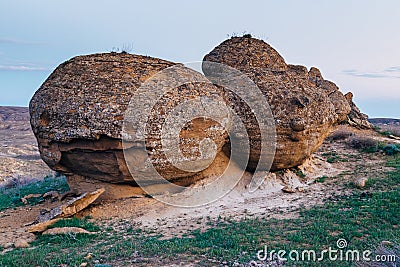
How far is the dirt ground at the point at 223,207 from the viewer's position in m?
8.08

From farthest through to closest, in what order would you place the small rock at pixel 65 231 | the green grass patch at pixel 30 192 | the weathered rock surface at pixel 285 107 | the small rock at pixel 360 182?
1. the green grass patch at pixel 30 192
2. the weathered rock surface at pixel 285 107
3. the small rock at pixel 360 182
4. the small rock at pixel 65 231

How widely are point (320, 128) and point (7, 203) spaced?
9.19 m

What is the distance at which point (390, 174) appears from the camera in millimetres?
10250

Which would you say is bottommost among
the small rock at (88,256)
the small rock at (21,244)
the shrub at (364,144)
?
the small rock at (21,244)

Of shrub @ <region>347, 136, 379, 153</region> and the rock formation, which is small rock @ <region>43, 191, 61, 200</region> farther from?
shrub @ <region>347, 136, 379, 153</region>

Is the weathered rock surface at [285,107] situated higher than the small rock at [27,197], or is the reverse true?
the weathered rock surface at [285,107]

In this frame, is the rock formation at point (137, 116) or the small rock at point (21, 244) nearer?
the small rock at point (21, 244)

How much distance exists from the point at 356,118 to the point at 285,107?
45.9 ft

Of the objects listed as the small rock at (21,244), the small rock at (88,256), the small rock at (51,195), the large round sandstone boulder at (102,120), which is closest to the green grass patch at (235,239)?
the small rock at (88,256)

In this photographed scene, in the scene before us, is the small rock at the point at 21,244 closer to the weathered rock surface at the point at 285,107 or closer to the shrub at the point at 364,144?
the weathered rock surface at the point at 285,107

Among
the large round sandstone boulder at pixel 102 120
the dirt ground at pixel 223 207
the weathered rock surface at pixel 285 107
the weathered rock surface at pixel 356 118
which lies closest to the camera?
the dirt ground at pixel 223 207

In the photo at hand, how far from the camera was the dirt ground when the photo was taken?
808 cm

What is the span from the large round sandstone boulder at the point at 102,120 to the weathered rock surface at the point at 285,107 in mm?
1382

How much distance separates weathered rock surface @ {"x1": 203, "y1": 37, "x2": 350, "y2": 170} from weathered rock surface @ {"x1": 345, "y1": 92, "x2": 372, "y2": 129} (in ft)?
33.2
